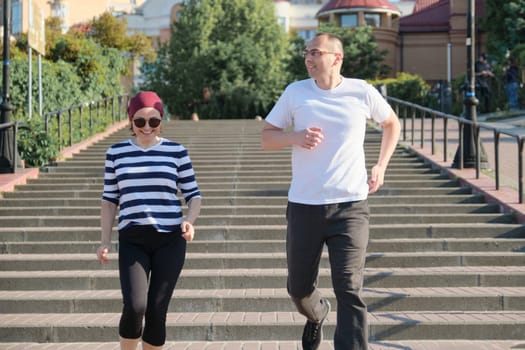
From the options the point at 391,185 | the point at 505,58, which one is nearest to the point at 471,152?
the point at 391,185

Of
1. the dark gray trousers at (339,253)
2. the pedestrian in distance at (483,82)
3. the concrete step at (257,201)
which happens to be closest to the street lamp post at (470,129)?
the concrete step at (257,201)

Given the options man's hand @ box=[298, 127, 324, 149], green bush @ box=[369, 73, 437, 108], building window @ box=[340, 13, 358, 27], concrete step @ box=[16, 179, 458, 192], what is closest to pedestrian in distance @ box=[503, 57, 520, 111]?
green bush @ box=[369, 73, 437, 108]

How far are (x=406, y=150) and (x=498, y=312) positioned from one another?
8.25m

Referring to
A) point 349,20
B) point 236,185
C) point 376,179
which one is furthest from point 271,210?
point 349,20

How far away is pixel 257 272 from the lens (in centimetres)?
775

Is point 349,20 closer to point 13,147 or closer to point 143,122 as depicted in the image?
point 13,147

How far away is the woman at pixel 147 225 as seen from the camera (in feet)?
13.9

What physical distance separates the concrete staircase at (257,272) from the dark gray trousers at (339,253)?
64.3 inches

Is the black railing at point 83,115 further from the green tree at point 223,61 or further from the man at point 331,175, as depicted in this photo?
the green tree at point 223,61

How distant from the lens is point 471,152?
41.2 feet

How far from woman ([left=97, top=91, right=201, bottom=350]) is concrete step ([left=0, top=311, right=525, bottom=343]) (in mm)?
1996

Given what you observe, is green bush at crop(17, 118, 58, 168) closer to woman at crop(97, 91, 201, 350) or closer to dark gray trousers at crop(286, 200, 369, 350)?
woman at crop(97, 91, 201, 350)

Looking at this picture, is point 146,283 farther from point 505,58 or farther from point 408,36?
point 408,36

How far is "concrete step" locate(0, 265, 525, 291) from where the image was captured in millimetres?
7555
